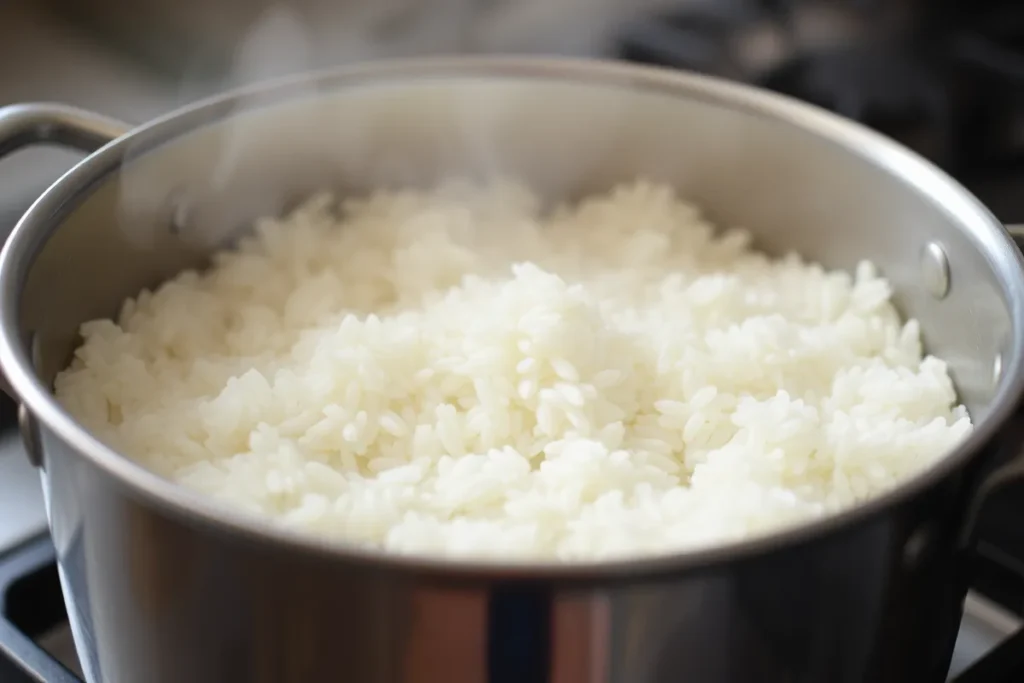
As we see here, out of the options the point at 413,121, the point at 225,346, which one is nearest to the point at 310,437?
the point at 225,346

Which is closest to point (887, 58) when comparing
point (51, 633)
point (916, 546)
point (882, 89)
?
point (882, 89)

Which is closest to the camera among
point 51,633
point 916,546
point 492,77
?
point 916,546

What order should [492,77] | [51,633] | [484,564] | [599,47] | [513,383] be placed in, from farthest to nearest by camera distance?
[599,47] < [492,77] < [51,633] < [513,383] < [484,564]

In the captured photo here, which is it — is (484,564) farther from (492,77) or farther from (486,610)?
(492,77)

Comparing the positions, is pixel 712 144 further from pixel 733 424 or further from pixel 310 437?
pixel 310 437

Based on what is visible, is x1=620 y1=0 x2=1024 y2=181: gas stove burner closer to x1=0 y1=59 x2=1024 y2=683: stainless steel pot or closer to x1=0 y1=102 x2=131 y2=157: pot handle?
x1=0 y1=59 x2=1024 y2=683: stainless steel pot

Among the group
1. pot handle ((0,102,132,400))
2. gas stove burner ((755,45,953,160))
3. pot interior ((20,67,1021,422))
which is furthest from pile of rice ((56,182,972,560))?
gas stove burner ((755,45,953,160))
